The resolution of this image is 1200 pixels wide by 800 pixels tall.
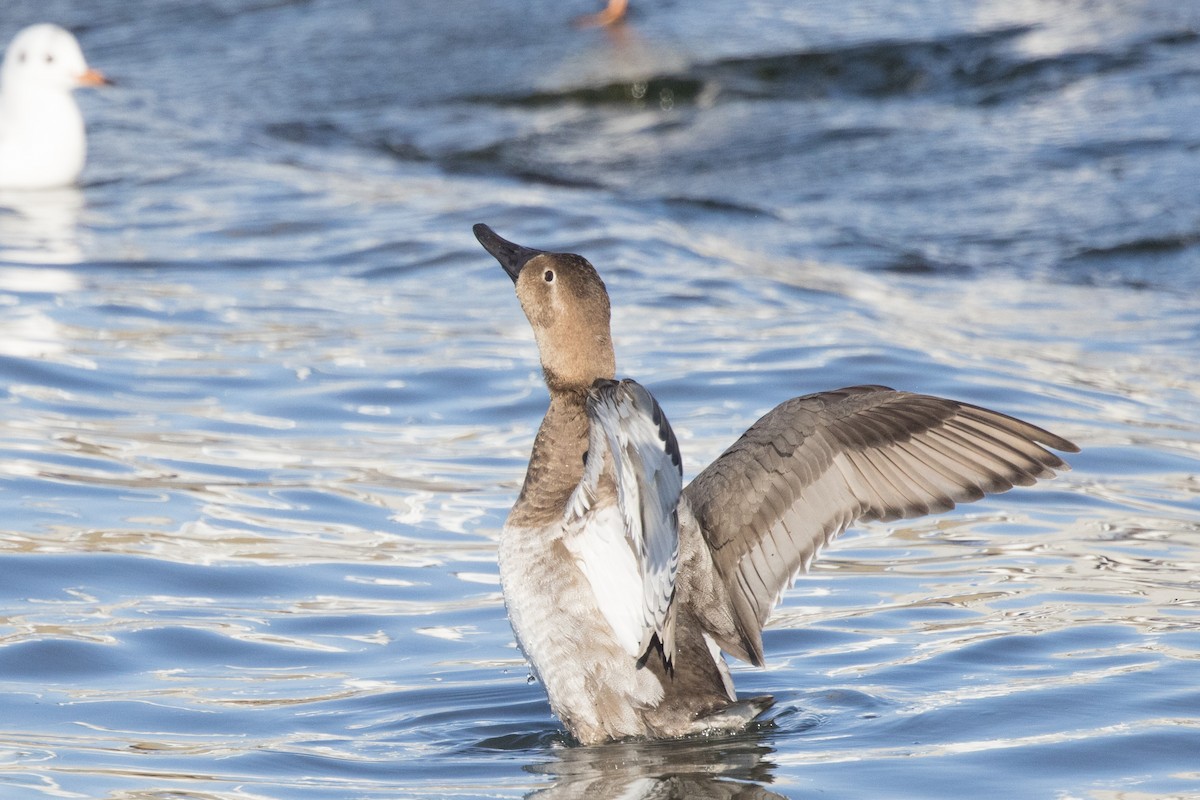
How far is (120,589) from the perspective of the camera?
5.76 m

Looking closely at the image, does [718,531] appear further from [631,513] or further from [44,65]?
[44,65]

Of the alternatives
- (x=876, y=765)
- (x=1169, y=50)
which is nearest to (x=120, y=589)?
(x=876, y=765)

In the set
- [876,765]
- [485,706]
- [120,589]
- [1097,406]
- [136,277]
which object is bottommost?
[876,765]

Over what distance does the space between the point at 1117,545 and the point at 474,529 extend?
2.29m

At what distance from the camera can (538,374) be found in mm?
8297

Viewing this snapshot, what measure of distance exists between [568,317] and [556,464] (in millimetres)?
411

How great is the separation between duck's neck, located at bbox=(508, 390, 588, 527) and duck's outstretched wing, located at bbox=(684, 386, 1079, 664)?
0.34 meters

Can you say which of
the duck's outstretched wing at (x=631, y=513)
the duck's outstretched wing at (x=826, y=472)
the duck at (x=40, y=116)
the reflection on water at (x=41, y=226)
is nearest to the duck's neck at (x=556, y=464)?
the duck's outstretched wing at (x=631, y=513)

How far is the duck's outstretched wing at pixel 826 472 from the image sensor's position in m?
4.67

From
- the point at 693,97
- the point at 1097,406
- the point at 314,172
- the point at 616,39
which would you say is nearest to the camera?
the point at 1097,406

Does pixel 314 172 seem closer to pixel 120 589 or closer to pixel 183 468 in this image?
pixel 183 468

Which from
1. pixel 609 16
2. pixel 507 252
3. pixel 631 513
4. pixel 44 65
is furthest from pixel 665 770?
pixel 609 16

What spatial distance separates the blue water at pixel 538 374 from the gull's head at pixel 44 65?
31.0 inches

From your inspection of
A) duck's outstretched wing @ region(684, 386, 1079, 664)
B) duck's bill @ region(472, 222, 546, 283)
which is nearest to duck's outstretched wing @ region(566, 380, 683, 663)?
duck's outstretched wing @ region(684, 386, 1079, 664)
